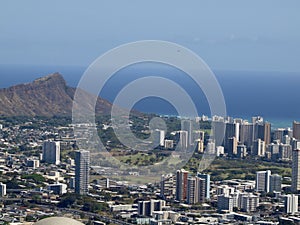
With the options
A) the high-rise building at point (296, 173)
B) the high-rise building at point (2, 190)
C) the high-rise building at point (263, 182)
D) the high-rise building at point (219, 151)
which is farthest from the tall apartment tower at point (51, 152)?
the high-rise building at point (296, 173)

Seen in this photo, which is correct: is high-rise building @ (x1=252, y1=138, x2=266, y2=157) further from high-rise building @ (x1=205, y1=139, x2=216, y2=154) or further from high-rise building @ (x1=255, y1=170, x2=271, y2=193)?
high-rise building @ (x1=255, y1=170, x2=271, y2=193)

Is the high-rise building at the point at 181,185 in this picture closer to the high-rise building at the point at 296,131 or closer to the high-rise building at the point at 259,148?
the high-rise building at the point at 259,148

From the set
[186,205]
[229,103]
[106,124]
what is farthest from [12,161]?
[229,103]

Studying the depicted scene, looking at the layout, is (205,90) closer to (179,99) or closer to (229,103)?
(179,99)

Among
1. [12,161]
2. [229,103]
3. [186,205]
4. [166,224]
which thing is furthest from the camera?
[229,103]

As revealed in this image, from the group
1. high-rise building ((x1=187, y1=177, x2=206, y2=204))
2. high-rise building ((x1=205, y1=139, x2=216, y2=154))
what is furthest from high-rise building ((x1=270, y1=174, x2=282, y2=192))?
high-rise building ((x1=187, y1=177, x2=206, y2=204))

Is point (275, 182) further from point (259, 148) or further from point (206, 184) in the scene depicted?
point (259, 148)

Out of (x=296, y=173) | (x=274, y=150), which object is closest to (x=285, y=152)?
(x=274, y=150)
